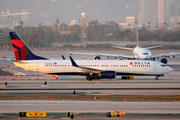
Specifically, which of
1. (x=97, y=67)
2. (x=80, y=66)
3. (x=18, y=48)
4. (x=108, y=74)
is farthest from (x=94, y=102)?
(x=18, y=48)

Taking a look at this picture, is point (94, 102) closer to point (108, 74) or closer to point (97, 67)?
point (108, 74)

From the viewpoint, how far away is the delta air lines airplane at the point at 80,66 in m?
45.8

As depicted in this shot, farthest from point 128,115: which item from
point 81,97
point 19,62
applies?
point 19,62

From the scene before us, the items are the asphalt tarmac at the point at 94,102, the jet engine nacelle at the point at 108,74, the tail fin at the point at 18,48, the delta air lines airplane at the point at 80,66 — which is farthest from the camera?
the tail fin at the point at 18,48

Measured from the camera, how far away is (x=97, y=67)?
4650 cm

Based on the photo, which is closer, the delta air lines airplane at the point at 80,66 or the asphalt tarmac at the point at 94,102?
the asphalt tarmac at the point at 94,102

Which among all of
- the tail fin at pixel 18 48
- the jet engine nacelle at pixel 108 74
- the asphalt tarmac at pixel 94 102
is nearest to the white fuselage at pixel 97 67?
the tail fin at pixel 18 48

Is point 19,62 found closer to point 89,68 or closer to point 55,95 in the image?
point 89,68

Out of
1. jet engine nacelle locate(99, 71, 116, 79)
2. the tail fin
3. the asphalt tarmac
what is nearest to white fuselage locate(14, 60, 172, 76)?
the tail fin

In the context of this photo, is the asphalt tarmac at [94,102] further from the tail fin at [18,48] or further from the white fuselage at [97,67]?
the tail fin at [18,48]

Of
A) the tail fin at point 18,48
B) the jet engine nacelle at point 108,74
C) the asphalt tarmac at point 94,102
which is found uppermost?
the tail fin at point 18,48

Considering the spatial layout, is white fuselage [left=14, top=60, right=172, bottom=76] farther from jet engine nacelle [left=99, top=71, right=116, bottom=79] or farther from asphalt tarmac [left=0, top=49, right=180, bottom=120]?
asphalt tarmac [left=0, top=49, right=180, bottom=120]

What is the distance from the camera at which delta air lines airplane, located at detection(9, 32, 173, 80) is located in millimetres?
45812

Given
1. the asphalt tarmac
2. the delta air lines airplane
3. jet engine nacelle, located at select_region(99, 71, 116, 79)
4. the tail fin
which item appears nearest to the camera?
the asphalt tarmac
